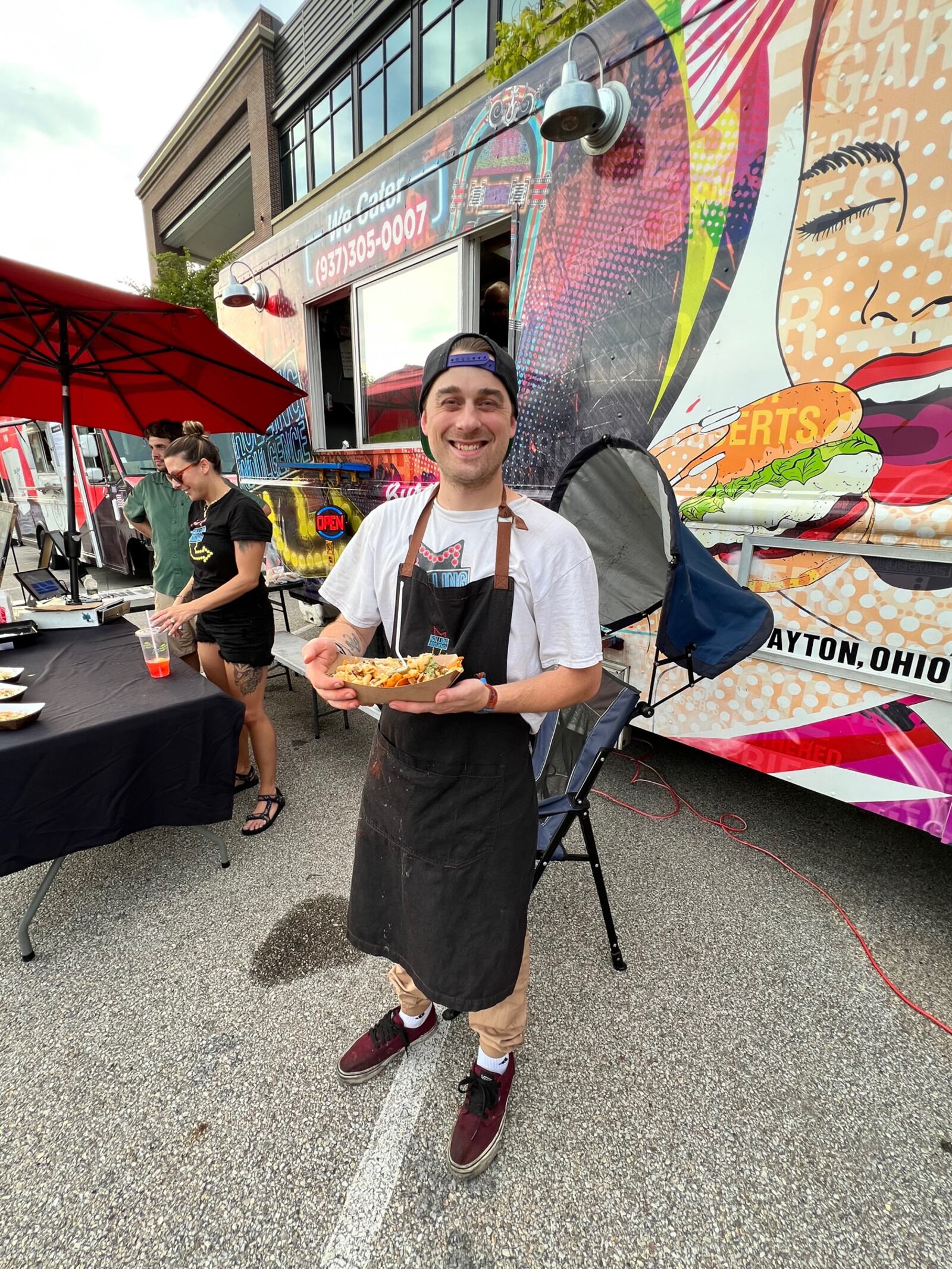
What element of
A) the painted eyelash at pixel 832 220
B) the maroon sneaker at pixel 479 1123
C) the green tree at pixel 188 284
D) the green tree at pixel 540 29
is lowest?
the maroon sneaker at pixel 479 1123

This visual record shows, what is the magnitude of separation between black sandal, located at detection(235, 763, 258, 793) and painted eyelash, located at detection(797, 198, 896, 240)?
411cm

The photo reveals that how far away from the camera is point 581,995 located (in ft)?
7.09

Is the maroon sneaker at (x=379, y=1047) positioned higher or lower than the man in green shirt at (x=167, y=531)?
lower

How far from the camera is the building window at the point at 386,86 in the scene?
10.8 m

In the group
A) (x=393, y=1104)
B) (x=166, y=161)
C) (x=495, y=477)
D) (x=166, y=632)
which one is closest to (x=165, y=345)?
(x=166, y=632)

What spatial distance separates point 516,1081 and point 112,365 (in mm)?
4945

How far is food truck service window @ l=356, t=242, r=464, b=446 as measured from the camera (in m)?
3.87

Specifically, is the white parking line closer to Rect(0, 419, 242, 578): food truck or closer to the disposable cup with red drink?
the disposable cup with red drink

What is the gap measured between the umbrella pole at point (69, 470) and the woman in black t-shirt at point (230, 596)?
0.92m

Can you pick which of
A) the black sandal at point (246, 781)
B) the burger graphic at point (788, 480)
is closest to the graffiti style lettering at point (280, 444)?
the black sandal at point (246, 781)

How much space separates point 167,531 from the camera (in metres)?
3.87

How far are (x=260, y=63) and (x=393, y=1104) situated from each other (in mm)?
21812

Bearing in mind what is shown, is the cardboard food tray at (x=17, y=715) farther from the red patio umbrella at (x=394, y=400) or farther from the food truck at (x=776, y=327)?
the red patio umbrella at (x=394, y=400)

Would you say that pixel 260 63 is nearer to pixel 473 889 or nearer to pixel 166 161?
pixel 166 161
